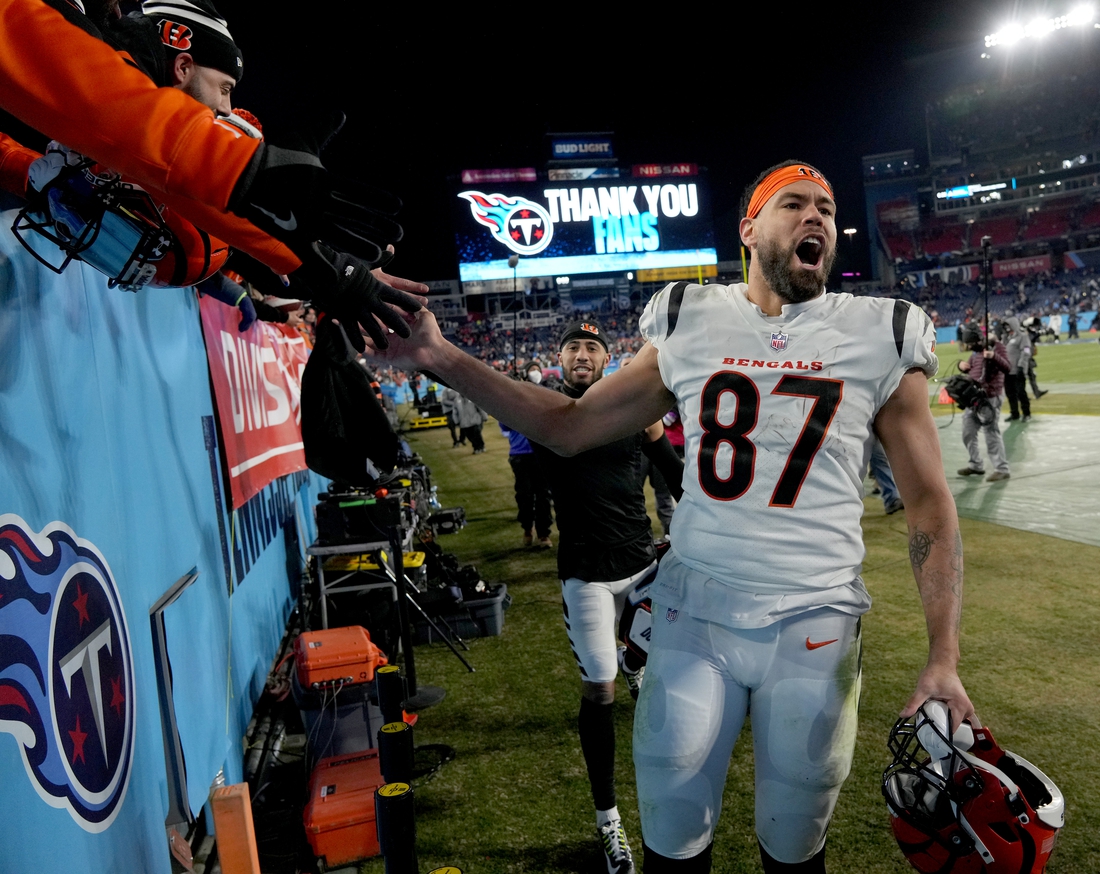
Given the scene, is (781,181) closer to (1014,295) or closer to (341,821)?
(341,821)

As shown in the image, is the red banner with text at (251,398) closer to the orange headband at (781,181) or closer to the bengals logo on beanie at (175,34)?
the bengals logo on beanie at (175,34)

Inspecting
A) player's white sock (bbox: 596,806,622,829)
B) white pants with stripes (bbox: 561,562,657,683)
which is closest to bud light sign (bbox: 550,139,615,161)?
white pants with stripes (bbox: 561,562,657,683)

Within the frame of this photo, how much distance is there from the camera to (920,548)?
2.14m

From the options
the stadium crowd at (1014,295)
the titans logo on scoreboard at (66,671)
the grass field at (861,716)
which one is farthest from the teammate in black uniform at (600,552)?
the stadium crowd at (1014,295)

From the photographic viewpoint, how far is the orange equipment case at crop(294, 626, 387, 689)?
462 cm

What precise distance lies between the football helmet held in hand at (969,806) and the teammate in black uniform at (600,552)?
1515mm

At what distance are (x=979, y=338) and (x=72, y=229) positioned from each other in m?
12.3

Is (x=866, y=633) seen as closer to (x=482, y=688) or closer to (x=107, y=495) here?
(x=482, y=688)

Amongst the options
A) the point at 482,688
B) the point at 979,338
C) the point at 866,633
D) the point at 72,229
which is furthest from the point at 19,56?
the point at 979,338

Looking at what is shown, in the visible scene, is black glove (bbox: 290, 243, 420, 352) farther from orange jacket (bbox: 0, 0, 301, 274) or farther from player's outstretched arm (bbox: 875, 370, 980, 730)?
player's outstretched arm (bbox: 875, 370, 980, 730)

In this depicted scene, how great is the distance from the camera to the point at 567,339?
14.7 feet

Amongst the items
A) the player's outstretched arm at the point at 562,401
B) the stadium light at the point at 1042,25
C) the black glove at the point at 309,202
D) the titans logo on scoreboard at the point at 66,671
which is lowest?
the titans logo on scoreboard at the point at 66,671

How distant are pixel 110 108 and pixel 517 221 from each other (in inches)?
1464

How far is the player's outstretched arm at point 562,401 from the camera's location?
2.23 m
